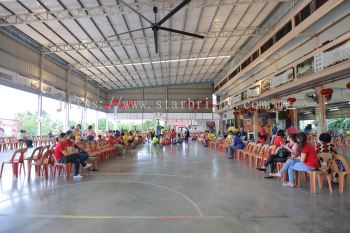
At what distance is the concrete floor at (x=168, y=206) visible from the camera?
304 centimetres

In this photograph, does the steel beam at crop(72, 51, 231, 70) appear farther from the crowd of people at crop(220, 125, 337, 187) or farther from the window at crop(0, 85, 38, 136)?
the crowd of people at crop(220, 125, 337, 187)

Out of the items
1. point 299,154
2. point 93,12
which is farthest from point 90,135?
point 299,154

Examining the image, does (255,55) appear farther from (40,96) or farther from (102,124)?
(102,124)

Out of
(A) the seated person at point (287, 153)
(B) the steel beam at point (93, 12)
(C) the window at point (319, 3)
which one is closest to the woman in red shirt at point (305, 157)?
(A) the seated person at point (287, 153)

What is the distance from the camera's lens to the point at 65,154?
592 cm

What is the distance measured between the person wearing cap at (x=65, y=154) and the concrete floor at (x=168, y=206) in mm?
512

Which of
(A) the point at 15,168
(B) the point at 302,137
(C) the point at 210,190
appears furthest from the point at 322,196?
(A) the point at 15,168

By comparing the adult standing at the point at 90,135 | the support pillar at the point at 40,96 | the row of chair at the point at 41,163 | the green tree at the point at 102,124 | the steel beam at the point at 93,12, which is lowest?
the row of chair at the point at 41,163

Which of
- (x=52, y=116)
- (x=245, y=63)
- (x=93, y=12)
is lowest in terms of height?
(x=52, y=116)

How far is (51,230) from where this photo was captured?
9.66 feet

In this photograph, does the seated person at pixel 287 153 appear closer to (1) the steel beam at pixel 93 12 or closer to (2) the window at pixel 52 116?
(1) the steel beam at pixel 93 12

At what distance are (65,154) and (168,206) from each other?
3.23 m

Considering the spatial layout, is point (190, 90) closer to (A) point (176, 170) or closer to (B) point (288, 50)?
(B) point (288, 50)

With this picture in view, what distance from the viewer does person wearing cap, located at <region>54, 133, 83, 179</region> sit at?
19.5 feet
